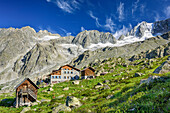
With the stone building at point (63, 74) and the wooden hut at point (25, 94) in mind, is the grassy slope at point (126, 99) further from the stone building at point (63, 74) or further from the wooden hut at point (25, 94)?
the stone building at point (63, 74)

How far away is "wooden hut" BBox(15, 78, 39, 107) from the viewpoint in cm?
3206

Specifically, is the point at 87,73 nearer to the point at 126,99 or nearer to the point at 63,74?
the point at 63,74

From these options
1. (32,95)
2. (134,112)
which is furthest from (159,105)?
(32,95)

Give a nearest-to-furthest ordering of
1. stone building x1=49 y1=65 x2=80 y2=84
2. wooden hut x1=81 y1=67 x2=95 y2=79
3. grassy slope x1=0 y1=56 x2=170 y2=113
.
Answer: grassy slope x1=0 y1=56 x2=170 y2=113
wooden hut x1=81 y1=67 x2=95 y2=79
stone building x1=49 y1=65 x2=80 y2=84

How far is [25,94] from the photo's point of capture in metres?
33.0

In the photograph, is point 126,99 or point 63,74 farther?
point 63,74

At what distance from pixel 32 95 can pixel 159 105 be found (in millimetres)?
34245

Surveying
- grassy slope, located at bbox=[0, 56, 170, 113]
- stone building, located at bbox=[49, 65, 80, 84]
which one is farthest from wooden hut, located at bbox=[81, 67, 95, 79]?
grassy slope, located at bbox=[0, 56, 170, 113]

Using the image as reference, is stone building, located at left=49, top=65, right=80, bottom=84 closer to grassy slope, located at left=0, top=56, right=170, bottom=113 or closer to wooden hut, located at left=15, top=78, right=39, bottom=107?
wooden hut, located at left=15, top=78, right=39, bottom=107

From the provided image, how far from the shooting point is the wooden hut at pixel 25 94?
32062 mm

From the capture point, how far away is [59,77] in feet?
244

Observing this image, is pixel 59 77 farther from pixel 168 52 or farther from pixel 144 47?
pixel 144 47

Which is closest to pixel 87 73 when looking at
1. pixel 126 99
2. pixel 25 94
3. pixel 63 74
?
pixel 63 74

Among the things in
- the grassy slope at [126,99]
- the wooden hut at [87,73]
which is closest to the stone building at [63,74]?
the wooden hut at [87,73]
